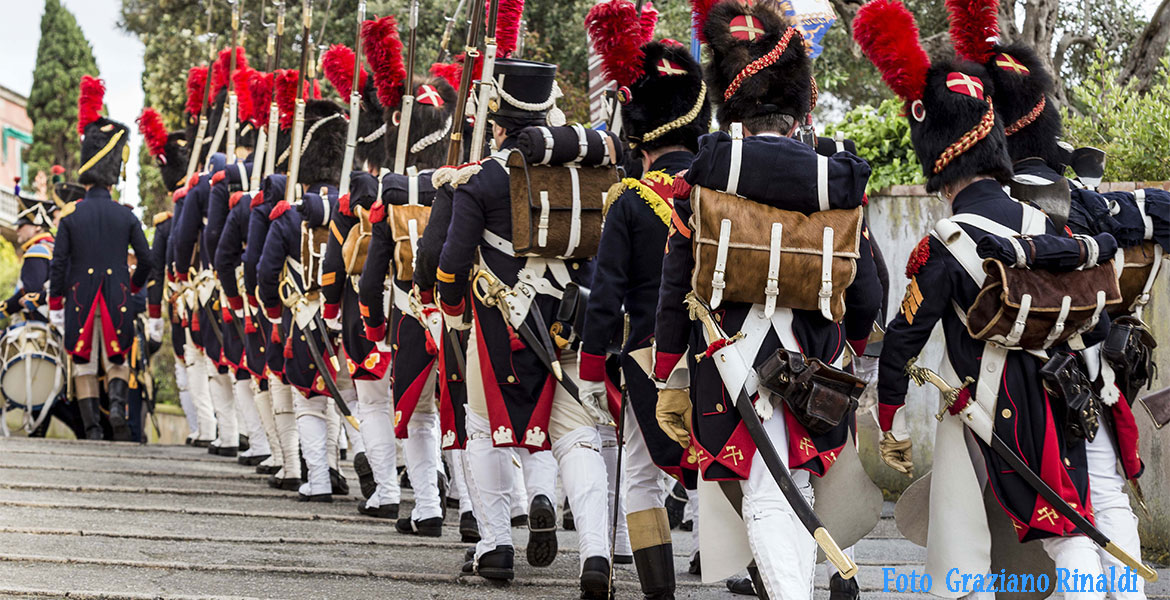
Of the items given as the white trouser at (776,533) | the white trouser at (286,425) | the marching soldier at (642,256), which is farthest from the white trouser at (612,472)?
the white trouser at (286,425)

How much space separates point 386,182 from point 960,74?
3194 millimetres

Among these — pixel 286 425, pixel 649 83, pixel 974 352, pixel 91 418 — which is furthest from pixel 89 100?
pixel 974 352

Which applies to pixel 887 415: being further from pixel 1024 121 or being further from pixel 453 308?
pixel 453 308

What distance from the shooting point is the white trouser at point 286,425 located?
9734 mm

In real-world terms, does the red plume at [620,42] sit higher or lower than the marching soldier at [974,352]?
higher

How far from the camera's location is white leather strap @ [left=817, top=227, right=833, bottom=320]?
15.2 ft

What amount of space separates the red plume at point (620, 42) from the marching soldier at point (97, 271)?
8059 mm

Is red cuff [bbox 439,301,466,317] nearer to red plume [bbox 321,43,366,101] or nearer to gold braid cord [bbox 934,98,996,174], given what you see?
gold braid cord [bbox 934,98,996,174]

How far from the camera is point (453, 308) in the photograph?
21.0ft

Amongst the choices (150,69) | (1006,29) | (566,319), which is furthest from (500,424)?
(150,69)

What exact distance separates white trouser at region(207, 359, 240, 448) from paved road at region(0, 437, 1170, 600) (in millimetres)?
1940

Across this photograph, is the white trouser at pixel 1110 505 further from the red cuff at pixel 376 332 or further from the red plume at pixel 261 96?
the red plume at pixel 261 96

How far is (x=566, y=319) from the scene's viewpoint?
20.0 feet

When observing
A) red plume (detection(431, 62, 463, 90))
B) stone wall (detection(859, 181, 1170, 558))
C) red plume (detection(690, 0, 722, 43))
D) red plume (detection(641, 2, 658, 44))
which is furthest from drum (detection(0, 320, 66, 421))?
red plume (detection(690, 0, 722, 43))
